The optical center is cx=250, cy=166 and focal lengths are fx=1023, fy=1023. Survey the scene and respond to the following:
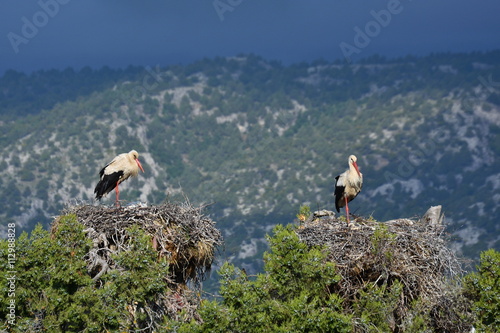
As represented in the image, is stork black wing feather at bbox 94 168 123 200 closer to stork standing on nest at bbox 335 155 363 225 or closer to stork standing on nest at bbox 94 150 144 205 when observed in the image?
stork standing on nest at bbox 94 150 144 205

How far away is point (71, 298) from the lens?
81.6 ft

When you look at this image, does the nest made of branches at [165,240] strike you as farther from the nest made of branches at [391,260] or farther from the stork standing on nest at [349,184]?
the stork standing on nest at [349,184]

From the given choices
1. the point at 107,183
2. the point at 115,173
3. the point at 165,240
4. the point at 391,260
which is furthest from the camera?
the point at 115,173

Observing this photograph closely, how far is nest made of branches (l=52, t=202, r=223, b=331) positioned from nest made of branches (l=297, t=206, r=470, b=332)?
2.84 m

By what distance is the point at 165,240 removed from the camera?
88.6ft

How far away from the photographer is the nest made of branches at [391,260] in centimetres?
2644

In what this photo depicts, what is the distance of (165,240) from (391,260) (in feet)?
19.5

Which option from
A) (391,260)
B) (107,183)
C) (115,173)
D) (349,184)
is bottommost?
(391,260)

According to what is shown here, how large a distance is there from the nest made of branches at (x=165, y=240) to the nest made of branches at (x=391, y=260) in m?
2.84

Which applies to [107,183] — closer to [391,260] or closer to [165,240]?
[165,240]

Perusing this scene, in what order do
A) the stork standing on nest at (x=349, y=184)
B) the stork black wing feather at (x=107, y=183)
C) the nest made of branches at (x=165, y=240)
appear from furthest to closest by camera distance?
the stork standing on nest at (x=349, y=184) → the stork black wing feather at (x=107, y=183) → the nest made of branches at (x=165, y=240)

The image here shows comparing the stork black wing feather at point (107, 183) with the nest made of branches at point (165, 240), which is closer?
the nest made of branches at point (165, 240)

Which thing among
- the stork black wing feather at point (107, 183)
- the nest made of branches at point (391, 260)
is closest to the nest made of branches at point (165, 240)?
the nest made of branches at point (391, 260)

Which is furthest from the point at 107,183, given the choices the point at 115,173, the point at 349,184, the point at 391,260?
the point at 391,260
